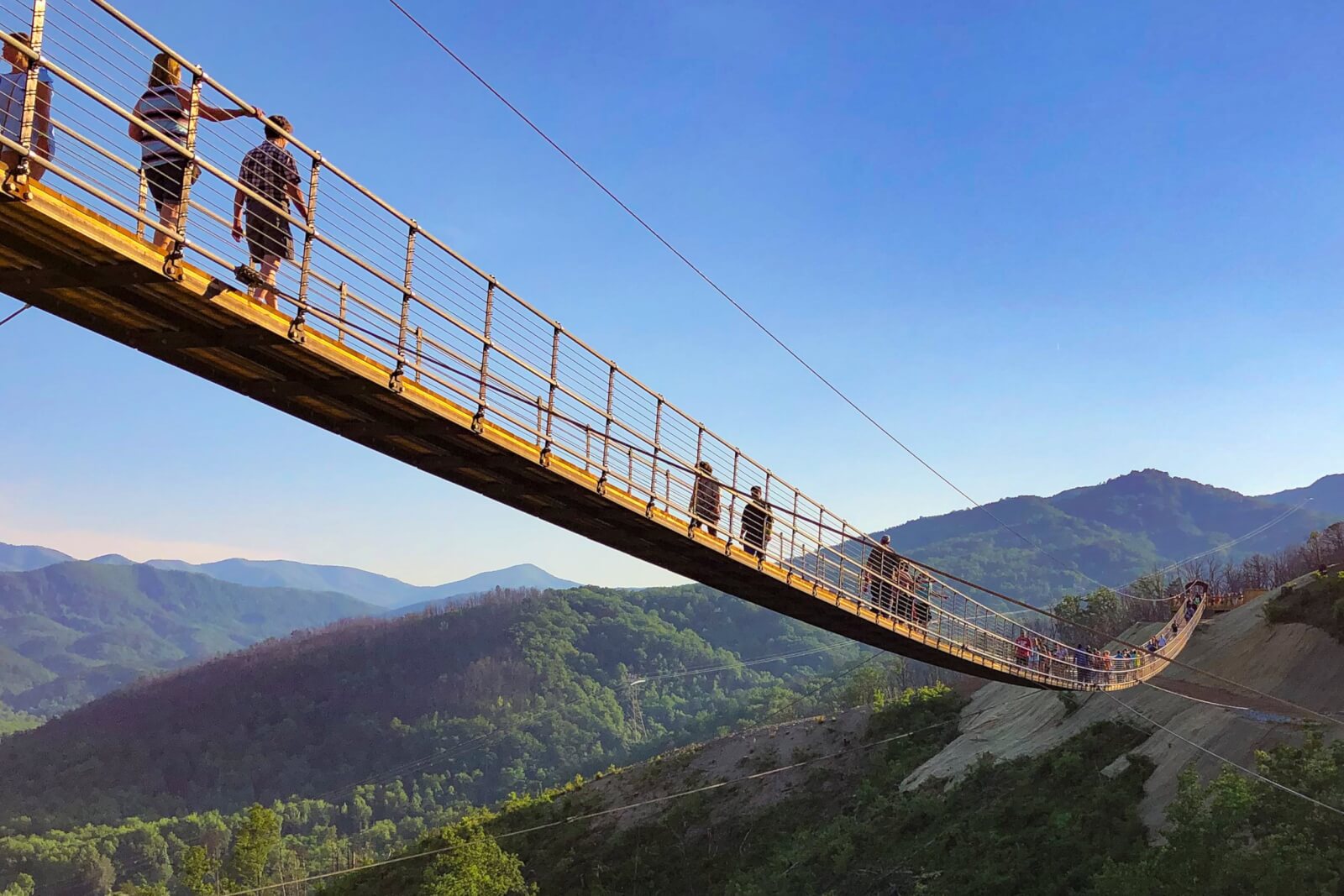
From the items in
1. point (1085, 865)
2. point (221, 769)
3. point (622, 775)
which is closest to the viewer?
point (1085, 865)

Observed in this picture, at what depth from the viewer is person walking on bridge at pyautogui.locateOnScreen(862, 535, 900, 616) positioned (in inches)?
620

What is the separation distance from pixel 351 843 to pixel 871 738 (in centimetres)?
13029

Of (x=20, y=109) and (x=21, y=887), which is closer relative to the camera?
(x=20, y=109)

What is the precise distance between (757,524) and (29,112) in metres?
10.2

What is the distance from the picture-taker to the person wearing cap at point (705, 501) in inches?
474

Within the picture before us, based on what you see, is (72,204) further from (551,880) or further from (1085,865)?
(551,880)

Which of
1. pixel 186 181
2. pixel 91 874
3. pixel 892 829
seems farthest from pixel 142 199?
pixel 91 874

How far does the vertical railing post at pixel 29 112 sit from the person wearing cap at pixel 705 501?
7.55m

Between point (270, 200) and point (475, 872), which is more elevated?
point (270, 200)

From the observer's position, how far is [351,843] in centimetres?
14775

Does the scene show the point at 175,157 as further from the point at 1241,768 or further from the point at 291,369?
the point at 1241,768

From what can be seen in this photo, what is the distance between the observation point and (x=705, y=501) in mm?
12617

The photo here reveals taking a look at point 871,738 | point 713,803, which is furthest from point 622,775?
point 871,738

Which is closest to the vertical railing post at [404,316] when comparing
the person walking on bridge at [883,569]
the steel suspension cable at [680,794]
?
the person walking on bridge at [883,569]
